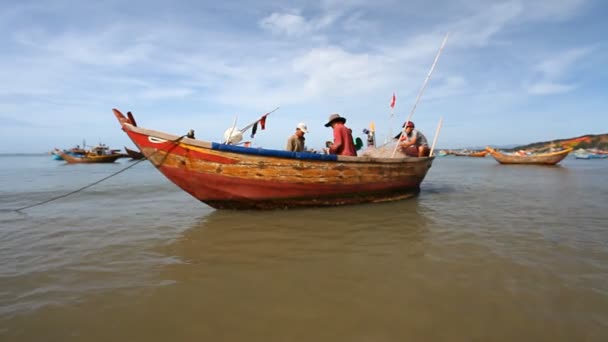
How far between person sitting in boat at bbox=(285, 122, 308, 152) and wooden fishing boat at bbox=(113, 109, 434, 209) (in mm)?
981

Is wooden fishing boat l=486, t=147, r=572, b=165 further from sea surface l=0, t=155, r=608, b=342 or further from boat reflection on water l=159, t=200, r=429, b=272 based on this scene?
boat reflection on water l=159, t=200, r=429, b=272

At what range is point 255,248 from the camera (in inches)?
128

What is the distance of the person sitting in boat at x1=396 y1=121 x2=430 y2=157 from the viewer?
286 inches

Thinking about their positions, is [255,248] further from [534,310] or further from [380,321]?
[534,310]

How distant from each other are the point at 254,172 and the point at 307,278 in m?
2.54

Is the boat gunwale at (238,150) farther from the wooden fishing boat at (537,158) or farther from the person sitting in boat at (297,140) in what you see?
the wooden fishing boat at (537,158)

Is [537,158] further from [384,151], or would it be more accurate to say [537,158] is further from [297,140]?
[297,140]

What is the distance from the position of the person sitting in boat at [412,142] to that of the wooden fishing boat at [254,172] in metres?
1.79

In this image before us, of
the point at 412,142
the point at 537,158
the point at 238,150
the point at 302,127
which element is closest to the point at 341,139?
the point at 302,127

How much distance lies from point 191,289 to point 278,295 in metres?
0.71

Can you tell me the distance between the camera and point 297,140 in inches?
226

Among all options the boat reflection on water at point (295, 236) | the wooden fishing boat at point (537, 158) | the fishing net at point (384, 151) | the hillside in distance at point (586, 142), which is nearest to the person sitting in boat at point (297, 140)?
the boat reflection on water at point (295, 236)

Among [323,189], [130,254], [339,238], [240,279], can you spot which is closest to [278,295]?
[240,279]

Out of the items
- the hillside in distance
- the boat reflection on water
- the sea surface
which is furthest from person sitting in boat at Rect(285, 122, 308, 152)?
the hillside in distance
